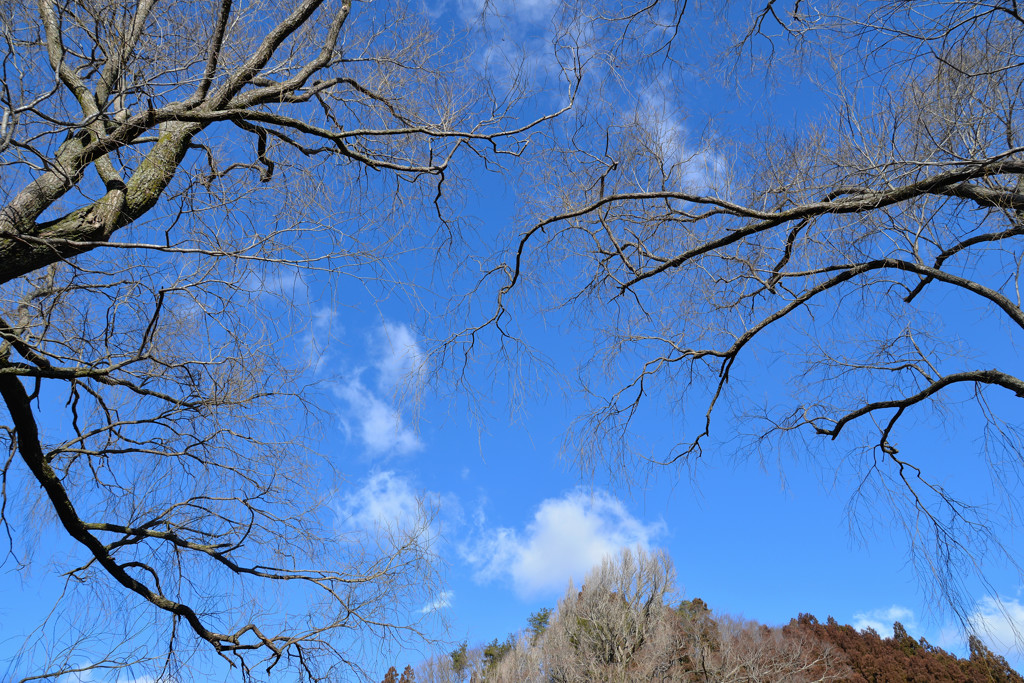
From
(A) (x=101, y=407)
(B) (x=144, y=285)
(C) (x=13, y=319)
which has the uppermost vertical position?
(C) (x=13, y=319)

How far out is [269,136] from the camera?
3408 mm

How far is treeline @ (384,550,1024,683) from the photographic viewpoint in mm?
16266

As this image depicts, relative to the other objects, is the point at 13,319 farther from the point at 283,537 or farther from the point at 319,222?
the point at 319,222

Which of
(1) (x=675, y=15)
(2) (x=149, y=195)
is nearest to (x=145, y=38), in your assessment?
(2) (x=149, y=195)

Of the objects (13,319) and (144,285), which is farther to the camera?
(13,319)

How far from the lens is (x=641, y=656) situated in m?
16.7

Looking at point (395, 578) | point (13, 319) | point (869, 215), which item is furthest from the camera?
point (395, 578)

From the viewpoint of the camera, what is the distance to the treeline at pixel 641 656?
16.3 metres

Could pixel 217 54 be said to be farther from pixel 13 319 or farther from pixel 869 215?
pixel 869 215

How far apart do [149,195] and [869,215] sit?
3625 mm

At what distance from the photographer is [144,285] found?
122 inches

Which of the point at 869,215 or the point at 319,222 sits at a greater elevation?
the point at 319,222

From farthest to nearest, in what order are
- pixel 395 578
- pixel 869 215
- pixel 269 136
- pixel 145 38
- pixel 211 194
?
pixel 395 578 → pixel 145 38 → pixel 269 136 → pixel 869 215 → pixel 211 194

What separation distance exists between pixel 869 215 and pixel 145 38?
3982 mm
